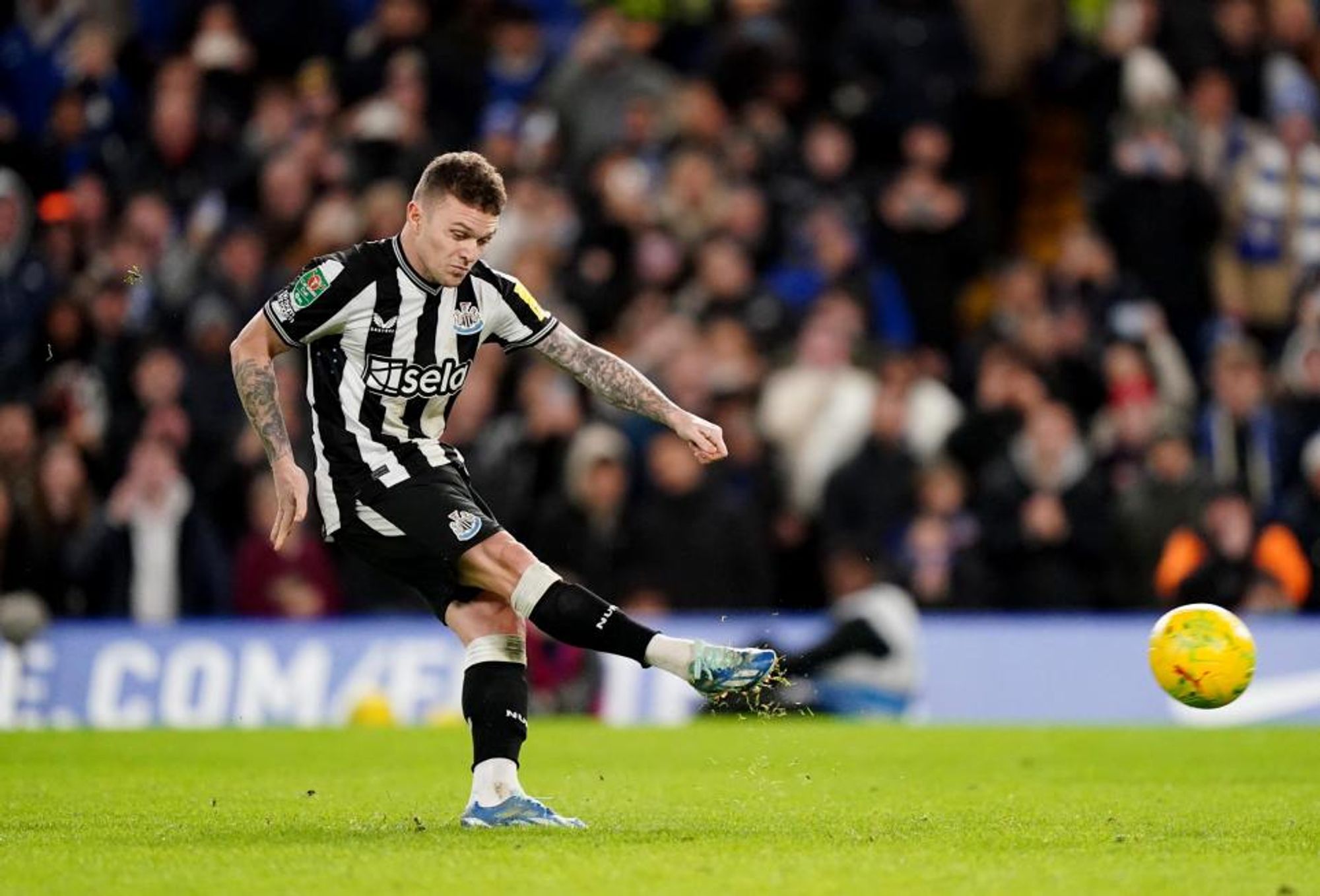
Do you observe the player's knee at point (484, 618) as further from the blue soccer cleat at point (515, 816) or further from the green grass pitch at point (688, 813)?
the green grass pitch at point (688, 813)

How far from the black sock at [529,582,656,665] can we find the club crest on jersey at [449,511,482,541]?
370 millimetres

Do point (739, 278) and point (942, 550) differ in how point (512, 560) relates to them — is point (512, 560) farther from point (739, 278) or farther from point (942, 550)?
point (739, 278)

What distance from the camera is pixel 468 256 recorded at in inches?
334

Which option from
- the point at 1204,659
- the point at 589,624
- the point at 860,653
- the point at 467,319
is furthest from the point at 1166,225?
the point at 589,624

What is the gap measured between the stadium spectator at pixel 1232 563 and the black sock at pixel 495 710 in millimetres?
8662

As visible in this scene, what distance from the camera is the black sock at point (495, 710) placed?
8531 millimetres

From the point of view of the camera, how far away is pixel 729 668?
8.02m

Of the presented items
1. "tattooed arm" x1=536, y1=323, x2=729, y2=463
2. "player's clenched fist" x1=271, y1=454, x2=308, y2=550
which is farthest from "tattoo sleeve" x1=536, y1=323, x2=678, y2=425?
"player's clenched fist" x1=271, y1=454, x2=308, y2=550

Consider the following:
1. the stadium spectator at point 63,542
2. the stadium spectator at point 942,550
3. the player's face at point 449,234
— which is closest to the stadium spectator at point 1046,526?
the stadium spectator at point 942,550

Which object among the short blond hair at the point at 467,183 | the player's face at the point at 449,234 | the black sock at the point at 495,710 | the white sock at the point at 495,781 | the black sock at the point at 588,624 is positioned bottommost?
the white sock at the point at 495,781

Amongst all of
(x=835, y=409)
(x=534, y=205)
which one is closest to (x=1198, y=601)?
(x=835, y=409)

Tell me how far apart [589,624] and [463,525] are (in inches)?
23.9

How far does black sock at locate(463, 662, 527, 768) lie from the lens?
8.53 m

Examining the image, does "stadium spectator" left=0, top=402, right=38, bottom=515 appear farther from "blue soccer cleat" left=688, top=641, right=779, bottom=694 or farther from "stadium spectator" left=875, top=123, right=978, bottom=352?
"blue soccer cleat" left=688, top=641, right=779, bottom=694
